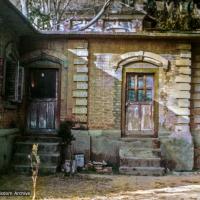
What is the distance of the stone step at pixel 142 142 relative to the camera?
12914 millimetres

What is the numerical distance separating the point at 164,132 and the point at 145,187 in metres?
3.45

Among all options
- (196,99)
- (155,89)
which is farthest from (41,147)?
(196,99)

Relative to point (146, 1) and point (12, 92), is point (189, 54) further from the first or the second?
point (146, 1)

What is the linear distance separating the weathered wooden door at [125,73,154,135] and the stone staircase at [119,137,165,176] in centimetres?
41

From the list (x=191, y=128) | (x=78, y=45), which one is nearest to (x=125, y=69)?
(x=78, y=45)

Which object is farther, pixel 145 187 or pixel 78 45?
pixel 78 45

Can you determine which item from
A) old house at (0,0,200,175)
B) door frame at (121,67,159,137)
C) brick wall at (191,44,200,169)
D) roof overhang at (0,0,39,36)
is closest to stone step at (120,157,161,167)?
old house at (0,0,200,175)

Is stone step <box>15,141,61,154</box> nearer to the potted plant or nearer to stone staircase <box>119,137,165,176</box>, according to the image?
the potted plant

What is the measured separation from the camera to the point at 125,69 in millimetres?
13281

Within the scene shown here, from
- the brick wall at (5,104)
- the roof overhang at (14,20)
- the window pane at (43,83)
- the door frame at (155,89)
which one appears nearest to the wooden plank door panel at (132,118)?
the door frame at (155,89)

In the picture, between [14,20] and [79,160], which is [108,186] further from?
[14,20]

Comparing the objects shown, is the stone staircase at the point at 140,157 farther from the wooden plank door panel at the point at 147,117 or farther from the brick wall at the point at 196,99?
the brick wall at the point at 196,99

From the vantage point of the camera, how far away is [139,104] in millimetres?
13336

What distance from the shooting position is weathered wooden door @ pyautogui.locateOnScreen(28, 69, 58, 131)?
1345 centimetres
